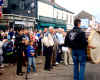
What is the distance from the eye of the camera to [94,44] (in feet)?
24.7

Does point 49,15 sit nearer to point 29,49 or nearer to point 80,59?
point 29,49

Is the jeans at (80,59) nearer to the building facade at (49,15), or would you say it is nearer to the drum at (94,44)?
the drum at (94,44)

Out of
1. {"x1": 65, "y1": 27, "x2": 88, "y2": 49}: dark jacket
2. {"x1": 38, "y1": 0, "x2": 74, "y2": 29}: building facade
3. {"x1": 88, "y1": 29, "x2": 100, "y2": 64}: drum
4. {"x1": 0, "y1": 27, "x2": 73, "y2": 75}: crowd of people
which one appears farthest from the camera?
{"x1": 38, "y1": 0, "x2": 74, "y2": 29}: building facade

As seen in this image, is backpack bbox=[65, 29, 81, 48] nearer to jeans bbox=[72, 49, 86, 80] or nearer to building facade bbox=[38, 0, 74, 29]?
jeans bbox=[72, 49, 86, 80]

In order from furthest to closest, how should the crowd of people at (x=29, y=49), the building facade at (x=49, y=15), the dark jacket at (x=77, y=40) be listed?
the building facade at (x=49, y=15) → the crowd of people at (x=29, y=49) → the dark jacket at (x=77, y=40)

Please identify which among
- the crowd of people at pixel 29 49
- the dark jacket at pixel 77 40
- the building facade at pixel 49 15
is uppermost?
the building facade at pixel 49 15

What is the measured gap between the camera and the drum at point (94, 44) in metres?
7.37

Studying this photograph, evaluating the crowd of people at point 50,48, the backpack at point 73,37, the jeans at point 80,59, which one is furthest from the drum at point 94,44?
the backpack at point 73,37

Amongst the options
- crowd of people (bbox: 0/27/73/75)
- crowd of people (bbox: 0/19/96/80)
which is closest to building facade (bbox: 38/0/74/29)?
crowd of people (bbox: 0/19/96/80)

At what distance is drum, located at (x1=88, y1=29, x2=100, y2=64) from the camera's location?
737 centimetres

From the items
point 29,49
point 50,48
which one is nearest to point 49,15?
point 50,48

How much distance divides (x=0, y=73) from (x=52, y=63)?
9.52 feet

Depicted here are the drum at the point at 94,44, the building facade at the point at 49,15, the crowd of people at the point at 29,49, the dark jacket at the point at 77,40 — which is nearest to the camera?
the dark jacket at the point at 77,40

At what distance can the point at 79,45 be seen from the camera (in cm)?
697
